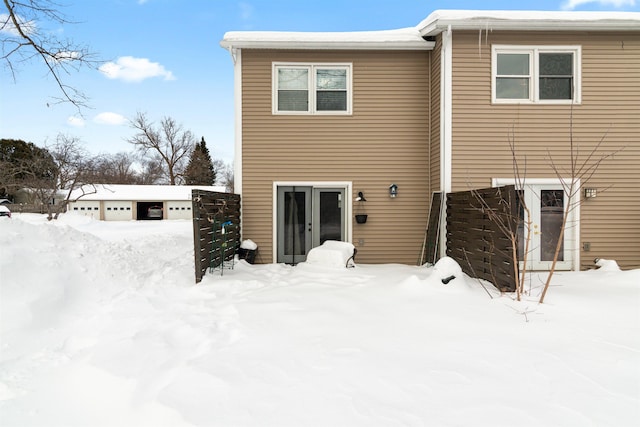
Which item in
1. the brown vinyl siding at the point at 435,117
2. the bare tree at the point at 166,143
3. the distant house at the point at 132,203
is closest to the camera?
the brown vinyl siding at the point at 435,117

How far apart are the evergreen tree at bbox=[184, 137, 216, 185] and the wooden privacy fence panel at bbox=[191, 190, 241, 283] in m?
32.7

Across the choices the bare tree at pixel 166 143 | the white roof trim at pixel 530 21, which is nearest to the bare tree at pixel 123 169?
the bare tree at pixel 166 143

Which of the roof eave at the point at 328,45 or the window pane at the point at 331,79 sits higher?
the roof eave at the point at 328,45

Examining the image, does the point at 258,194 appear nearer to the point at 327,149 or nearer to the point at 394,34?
the point at 327,149

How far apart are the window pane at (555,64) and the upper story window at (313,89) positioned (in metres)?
4.07

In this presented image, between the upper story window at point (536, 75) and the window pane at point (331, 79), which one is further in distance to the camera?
the window pane at point (331, 79)

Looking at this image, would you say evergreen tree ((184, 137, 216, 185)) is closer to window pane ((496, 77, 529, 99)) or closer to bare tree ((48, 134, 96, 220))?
bare tree ((48, 134, 96, 220))

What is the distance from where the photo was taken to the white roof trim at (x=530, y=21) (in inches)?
274

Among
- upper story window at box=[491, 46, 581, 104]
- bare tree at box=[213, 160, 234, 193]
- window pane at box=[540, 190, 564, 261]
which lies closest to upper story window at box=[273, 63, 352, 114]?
upper story window at box=[491, 46, 581, 104]

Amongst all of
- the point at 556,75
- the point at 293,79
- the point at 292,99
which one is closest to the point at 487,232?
the point at 556,75

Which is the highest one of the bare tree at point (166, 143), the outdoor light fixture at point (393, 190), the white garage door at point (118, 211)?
the bare tree at point (166, 143)

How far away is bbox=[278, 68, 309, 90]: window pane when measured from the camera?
7.95 m

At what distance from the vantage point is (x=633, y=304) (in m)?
4.62

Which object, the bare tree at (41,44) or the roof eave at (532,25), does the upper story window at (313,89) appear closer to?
the roof eave at (532,25)
